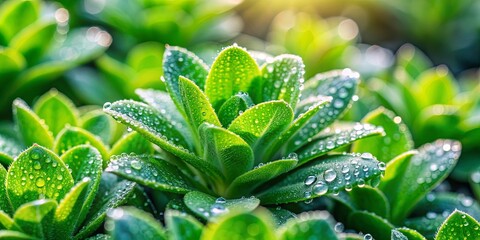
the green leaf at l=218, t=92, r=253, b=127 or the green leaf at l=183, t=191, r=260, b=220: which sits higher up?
the green leaf at l=218, t=92, r=253, b=127

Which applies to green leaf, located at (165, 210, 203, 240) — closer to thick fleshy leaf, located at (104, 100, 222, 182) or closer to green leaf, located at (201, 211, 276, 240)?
green leaf, located at (201, 211, 276, 240)

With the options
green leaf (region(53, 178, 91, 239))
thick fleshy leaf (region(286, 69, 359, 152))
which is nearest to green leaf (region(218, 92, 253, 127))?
thick fleshy leaf (region(286, 69, 359, 152))

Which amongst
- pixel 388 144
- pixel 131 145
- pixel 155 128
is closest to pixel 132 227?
pixel 155 128

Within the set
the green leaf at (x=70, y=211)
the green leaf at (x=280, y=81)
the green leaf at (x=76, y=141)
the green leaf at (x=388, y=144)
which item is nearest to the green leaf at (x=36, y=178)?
the green leaf at (x=70, y=211)

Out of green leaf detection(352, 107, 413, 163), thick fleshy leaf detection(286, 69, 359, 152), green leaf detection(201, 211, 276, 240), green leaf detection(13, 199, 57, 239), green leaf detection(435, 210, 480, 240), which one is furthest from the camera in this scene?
green leaf detection(352, 107, 413, 163)

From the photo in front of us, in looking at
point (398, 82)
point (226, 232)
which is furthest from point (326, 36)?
point (226, 232)

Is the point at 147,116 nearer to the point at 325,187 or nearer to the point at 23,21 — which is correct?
the point at 325,187
